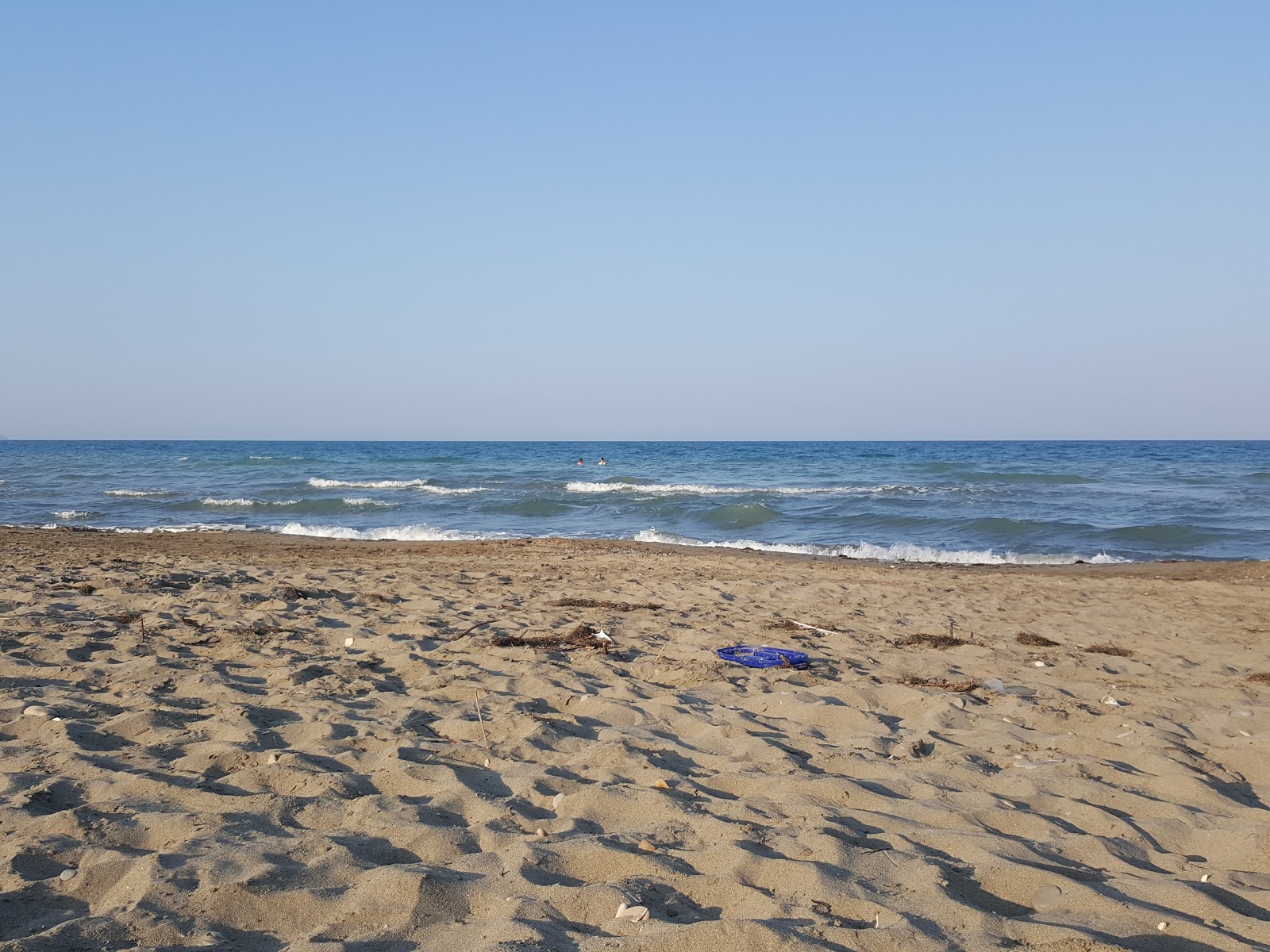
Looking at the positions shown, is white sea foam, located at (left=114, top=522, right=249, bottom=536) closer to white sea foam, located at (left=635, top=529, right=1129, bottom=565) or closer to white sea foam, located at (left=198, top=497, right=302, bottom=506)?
white sea foam, located at (left=198, top=497, right=302, bottom=506)

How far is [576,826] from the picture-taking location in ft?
9.85

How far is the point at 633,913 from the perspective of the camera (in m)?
2.36

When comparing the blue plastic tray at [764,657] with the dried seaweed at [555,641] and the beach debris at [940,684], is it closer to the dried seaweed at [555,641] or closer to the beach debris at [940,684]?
the beach debris at [940,684]

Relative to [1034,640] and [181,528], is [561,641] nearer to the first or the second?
[1034,640]

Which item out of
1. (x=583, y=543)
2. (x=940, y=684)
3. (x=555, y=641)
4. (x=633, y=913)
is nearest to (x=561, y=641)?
(x=555, y=641)

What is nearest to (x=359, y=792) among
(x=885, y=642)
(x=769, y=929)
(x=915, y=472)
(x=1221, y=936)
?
(x=769, y=929)

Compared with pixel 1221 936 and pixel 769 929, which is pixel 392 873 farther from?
pixel 1221 936

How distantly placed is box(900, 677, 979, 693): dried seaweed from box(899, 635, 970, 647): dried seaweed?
1119 millimetres

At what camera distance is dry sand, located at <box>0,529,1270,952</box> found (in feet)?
7.73

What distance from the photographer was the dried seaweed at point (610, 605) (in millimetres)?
7543

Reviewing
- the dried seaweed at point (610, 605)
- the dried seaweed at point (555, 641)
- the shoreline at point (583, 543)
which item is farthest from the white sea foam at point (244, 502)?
the dried seaweed at point (555, 641)

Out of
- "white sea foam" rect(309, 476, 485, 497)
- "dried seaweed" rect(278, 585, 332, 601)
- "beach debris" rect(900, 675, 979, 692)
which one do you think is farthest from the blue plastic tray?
"white sea foam" rect(309, 476, 485, 497)

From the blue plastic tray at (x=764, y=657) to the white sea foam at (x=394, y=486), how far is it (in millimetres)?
20634

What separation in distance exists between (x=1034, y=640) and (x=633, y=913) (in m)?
5.40
